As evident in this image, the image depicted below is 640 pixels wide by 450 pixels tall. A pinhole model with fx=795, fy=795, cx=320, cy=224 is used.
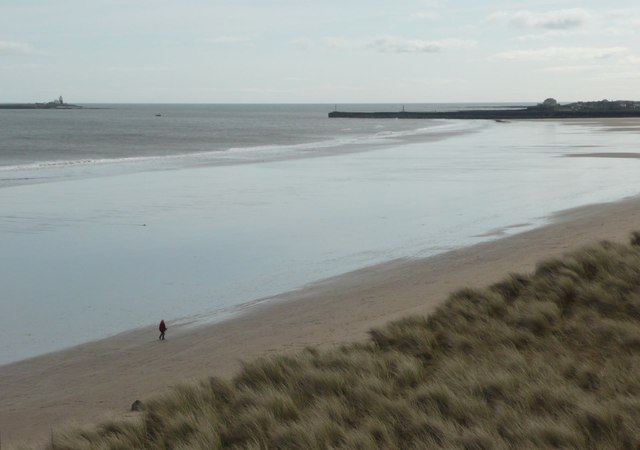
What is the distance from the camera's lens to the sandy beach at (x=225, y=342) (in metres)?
8.31

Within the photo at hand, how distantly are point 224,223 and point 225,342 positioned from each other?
9.84m

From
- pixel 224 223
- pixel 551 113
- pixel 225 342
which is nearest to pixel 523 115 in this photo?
pixel 551 113

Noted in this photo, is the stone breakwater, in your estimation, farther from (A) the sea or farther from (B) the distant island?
(A) the sea

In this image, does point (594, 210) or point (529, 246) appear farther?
point (594, 210)

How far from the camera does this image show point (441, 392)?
696 cm

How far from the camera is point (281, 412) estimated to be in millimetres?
7035

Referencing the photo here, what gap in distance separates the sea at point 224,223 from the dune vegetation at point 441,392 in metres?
3.53

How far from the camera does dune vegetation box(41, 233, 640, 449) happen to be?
20.1 ft

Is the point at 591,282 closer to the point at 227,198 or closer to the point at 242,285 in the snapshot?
the point at 242,285

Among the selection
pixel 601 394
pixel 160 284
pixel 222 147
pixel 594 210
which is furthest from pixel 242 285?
pixel 222 147

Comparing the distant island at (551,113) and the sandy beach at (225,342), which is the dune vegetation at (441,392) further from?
the distant island at (551,113)

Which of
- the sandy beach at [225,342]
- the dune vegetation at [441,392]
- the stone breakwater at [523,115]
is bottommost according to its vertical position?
the sandy beach at [225,342]

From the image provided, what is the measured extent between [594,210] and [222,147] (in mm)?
41504

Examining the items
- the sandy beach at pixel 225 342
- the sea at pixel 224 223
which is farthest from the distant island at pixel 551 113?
the sandy beach at pixel 225 342
